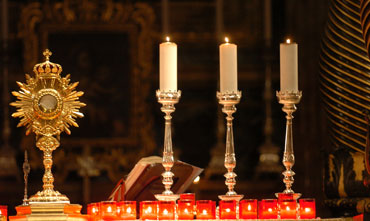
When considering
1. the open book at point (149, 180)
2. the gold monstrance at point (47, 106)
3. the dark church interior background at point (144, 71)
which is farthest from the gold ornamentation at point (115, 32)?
the gold monstrance at point (47, 106)

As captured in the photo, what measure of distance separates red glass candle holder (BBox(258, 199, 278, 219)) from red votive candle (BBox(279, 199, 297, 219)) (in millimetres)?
36

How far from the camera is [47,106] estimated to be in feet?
16.5

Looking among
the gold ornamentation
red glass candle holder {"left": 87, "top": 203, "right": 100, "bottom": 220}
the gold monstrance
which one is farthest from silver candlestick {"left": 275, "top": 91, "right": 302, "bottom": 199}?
the gold ornamentation

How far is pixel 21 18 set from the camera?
43.6ft

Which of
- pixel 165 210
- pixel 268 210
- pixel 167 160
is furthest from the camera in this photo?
pixel 167 160

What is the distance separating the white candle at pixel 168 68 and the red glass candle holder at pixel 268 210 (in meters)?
0.88

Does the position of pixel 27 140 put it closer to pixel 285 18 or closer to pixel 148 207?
pixel 285 18

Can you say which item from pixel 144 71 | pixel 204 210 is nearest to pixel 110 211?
pixel 204 210

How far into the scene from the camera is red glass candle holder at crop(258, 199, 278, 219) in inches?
199

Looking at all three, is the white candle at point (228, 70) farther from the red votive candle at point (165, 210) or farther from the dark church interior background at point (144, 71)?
the dark church interior background at point (144, 71)

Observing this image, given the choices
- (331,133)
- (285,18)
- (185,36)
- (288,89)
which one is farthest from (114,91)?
(288,89)

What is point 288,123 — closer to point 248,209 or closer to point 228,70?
point 228,70

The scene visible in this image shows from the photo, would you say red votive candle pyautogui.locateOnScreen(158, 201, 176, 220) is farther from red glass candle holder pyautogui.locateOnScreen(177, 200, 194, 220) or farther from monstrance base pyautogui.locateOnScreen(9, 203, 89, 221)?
monstrance base pyautogui.locateOnScreen(9, 203, 89, 221)

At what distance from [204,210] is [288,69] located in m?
1.09
